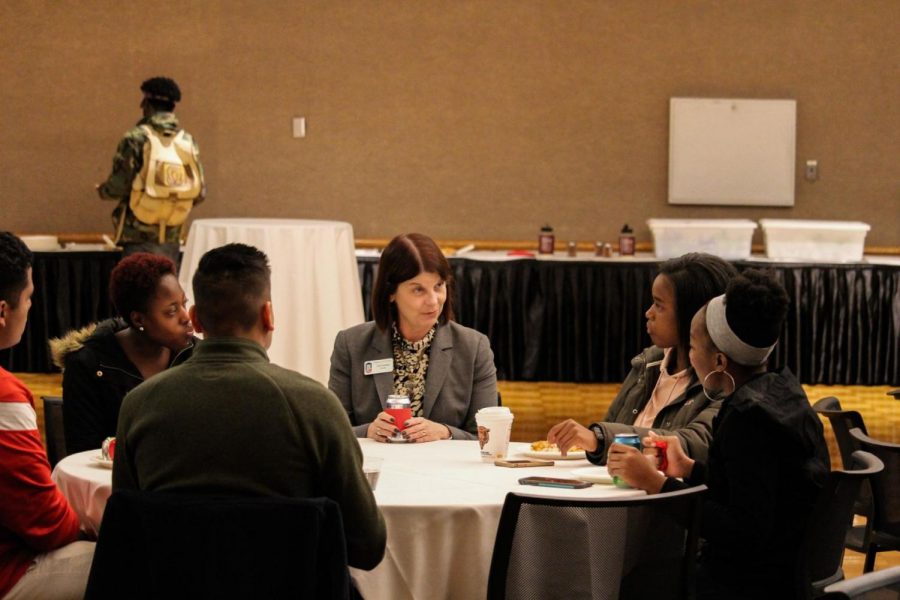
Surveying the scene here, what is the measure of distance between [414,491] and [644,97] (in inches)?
239

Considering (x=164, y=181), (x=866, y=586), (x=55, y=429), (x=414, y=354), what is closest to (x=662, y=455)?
(x=414, y=354)

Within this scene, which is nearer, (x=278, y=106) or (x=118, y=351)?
(x=118, y=351)

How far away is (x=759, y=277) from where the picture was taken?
102 inches

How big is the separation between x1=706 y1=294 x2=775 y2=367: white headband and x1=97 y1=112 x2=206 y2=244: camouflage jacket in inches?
197

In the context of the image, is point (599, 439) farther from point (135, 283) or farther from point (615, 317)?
point (615, 317)

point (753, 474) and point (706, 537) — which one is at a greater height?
point (753, 474)

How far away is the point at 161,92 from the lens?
6.94 meters

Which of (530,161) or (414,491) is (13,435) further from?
(530,161)

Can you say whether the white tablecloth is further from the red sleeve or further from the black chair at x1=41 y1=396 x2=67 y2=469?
the black chair at x1=41 y1=396 x2=67 y2=469

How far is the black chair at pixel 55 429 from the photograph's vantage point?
140 inches

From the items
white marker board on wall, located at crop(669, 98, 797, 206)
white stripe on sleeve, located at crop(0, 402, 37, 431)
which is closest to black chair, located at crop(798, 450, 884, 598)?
white stripe on sleeve, located at crop(0, 402, 37, 431)

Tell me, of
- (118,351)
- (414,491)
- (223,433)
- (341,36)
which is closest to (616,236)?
(341,36)

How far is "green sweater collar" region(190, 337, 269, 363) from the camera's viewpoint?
2.05m

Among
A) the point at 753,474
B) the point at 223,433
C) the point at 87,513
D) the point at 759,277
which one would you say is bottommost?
the point at 87,513
